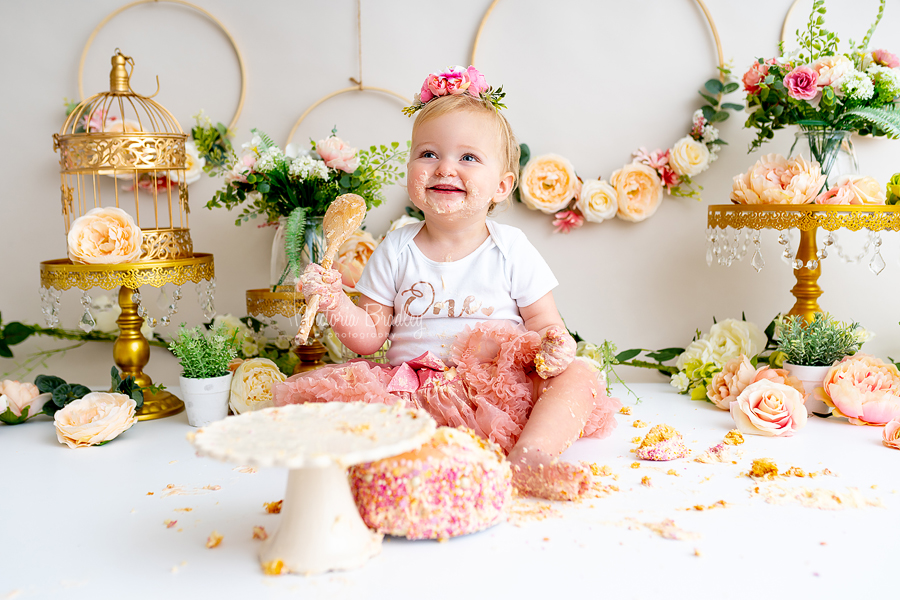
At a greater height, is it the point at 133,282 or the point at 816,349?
the point at 133,282

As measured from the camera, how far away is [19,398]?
1.48 m

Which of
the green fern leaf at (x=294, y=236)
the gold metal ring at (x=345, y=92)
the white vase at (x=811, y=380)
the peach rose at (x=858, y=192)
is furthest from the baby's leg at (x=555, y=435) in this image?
Answer: the gold metal ring at (x=345, y=92)

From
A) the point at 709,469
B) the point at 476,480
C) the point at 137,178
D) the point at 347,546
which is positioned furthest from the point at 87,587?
the point at 137,178

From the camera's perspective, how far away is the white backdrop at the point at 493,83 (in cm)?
183

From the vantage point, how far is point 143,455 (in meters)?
1.27

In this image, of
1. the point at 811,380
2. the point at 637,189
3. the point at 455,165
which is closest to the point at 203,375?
the point at 455,165

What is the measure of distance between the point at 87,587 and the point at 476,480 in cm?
46

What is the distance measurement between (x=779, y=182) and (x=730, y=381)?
1.51 ft

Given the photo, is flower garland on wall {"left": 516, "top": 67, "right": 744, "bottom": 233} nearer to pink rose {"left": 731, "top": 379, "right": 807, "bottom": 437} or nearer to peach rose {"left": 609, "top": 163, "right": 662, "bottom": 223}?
peach rose {"left": 609, "top": 163, "right": 662, "bottom": 223}

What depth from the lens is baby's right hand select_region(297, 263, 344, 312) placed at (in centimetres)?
122

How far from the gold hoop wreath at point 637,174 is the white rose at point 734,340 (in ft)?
1.18

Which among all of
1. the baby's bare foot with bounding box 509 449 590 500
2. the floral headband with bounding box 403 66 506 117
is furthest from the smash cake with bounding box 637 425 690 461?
the floral headband with bounding box 403 66 506 117

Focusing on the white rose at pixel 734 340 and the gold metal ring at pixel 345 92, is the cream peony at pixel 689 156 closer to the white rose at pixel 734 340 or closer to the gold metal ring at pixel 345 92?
the white rose at pixel 734 340

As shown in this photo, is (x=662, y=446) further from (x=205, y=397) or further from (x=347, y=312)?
(x=205, y=397)
